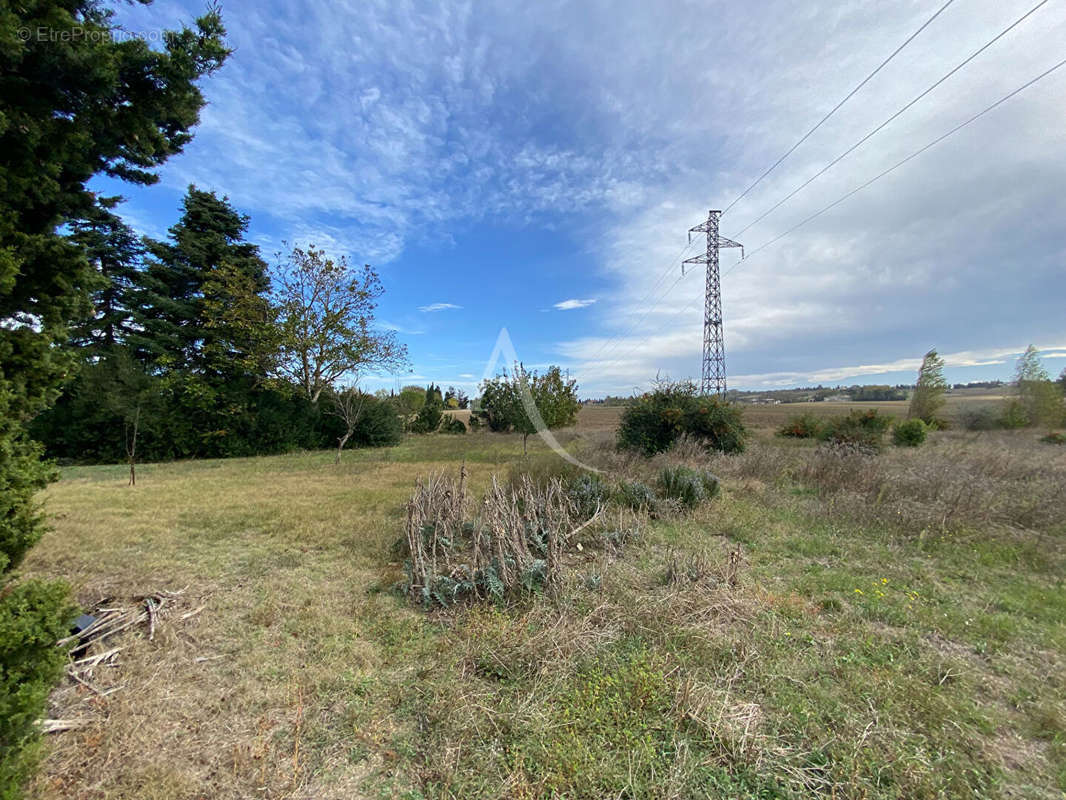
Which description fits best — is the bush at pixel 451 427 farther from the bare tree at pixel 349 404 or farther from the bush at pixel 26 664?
the bush at pixel 26 664

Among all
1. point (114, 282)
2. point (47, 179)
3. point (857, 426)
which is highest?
point (114, 282)

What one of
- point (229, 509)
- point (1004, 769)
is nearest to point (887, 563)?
point (1004, 769)

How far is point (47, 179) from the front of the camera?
236 cm

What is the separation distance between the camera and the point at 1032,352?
15.9 meters

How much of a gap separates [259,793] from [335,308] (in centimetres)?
1718

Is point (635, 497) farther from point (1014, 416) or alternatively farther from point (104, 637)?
point (1014, 416)

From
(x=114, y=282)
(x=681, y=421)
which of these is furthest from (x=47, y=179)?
(x=114, y=282)

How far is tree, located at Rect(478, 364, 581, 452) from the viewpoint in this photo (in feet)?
46.4

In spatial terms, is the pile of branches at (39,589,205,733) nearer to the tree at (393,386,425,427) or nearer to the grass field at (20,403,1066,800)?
the grass field at (20,403,1066,800)

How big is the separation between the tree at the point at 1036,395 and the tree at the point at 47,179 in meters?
25.7

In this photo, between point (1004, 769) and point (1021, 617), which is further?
point (1021, 617)

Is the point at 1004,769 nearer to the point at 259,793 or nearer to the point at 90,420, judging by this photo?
the point at 259,793

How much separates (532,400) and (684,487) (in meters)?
8.19

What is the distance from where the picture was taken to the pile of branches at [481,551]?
369cm
